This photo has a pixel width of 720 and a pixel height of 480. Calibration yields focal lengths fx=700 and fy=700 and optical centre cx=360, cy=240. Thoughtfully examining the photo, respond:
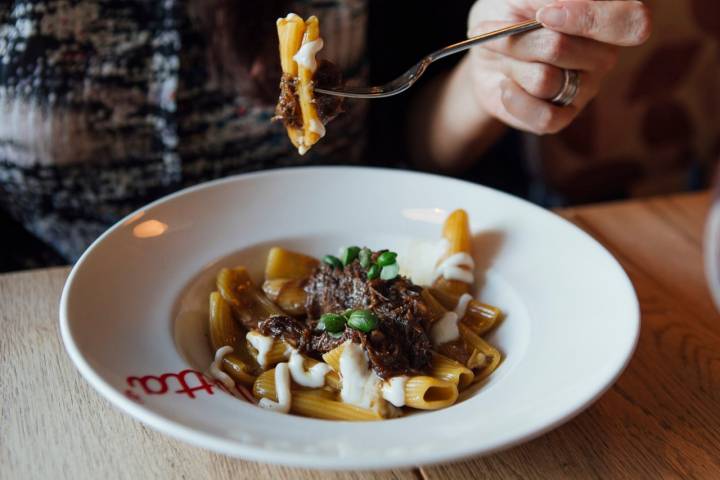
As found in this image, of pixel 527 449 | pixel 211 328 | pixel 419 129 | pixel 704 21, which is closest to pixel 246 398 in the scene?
pixel 211 328

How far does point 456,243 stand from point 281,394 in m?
0.46

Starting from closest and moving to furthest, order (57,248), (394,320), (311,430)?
(311,430) → (394,320) → (57,248)

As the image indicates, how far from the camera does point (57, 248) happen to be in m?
1.70

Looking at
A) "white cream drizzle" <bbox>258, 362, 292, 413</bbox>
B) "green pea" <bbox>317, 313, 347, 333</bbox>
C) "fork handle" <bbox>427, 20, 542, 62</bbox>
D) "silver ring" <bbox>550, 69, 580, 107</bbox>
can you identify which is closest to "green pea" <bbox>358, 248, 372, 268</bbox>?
"green pea" <bbox>317, 313, 347, 333</bbox>

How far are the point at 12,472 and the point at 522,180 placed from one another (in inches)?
86.9

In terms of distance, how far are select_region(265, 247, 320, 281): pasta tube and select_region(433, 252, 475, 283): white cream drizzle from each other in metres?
0.25

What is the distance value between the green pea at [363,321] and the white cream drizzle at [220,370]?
0.65 ft

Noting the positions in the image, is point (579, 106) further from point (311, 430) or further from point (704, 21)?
point (704, 21)

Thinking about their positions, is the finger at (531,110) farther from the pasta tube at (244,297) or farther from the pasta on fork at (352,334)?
the pasta tube at (244,297)

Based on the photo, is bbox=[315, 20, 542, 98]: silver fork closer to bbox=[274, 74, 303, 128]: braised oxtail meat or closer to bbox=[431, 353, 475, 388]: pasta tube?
bbox=[274, 74, 303, 128]: braised oxtail meat

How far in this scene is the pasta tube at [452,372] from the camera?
1.05m

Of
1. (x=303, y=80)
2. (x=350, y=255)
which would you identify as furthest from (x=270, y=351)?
(x=303, y=80)

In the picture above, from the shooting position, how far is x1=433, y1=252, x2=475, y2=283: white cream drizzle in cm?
126

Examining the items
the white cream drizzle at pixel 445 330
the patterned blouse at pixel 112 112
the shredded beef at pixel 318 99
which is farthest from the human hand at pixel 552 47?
the patterned blouse at pixel 112 112
